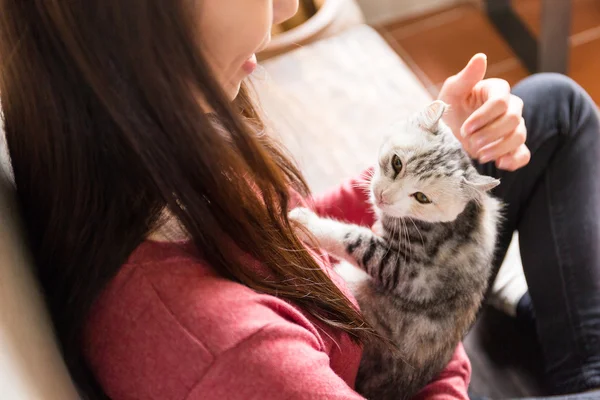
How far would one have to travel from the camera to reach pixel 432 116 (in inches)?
36.4

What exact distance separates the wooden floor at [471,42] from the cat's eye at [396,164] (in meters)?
1.10

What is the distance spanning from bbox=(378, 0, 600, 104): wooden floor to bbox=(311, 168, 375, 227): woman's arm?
1.03m

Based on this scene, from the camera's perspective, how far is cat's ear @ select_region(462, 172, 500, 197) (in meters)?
0.85

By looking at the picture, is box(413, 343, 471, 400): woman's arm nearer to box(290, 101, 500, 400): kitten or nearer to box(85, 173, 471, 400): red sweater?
box(290, 101, 500, 400): kitten

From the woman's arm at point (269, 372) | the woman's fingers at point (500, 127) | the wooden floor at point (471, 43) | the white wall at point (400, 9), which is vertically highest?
the woman's arm at point (269, 372)

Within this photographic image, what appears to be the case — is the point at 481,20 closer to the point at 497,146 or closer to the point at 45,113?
the point at 497,146

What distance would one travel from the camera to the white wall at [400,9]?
2.30 metres

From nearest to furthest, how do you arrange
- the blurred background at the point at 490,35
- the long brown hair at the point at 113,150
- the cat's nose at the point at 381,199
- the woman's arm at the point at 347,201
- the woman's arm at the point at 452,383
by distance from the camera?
the long brown hair at the point at 113,150, the woman's arm at the point at 452,383, the cat's nose at the point at 381,199, the woman's arm at the point at 347,201, the blurred background at the point at 490,35

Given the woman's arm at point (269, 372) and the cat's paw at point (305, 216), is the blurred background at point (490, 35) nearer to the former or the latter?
the cat's paw at point (305, 216)

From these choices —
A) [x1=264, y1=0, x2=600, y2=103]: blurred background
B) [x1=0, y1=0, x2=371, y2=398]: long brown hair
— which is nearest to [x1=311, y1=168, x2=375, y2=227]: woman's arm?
[x1=0, y1=0, x2=371, y2=398]: long brown hair

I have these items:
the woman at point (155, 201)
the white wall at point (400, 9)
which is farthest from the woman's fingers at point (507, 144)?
the white wall at point (400, 9)

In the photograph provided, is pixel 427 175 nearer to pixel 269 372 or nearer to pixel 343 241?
pixel 343 241

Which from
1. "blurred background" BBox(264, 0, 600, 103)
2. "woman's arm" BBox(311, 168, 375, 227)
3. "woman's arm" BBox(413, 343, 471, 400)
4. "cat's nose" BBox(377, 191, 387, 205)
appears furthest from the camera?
"blurred background" BBox(264, 0, 600, 103)

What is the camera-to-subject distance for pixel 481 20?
2246 millimetres
